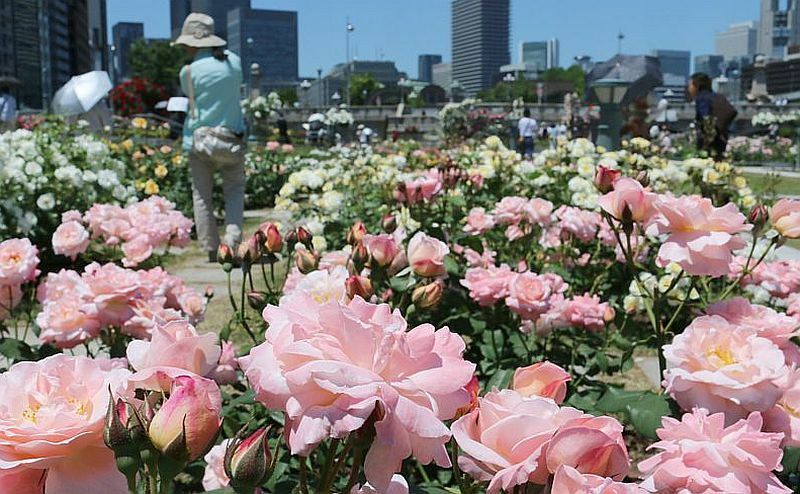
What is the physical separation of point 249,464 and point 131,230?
1.53 meters

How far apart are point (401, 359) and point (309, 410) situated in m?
0.07

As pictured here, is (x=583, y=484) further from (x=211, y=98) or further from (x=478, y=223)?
(x=211, y=98)

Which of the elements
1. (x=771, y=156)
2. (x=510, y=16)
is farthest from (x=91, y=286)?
(x=510, y=16)

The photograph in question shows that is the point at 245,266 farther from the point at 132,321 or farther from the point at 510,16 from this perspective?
the point at 510,16

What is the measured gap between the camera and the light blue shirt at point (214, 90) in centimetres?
509

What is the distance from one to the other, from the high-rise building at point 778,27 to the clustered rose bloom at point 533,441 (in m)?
145

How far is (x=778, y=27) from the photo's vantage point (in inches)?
5231

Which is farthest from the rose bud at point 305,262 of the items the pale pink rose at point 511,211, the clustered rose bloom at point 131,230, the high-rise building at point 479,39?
the high-rise building at point 479,39

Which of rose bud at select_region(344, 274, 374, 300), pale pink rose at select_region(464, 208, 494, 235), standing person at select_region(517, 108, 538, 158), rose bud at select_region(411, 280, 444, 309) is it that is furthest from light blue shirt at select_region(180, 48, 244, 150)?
standing person at select_region(517, 108, 538, 158)

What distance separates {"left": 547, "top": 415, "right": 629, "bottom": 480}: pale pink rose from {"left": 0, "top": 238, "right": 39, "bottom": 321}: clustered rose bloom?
1.27 m

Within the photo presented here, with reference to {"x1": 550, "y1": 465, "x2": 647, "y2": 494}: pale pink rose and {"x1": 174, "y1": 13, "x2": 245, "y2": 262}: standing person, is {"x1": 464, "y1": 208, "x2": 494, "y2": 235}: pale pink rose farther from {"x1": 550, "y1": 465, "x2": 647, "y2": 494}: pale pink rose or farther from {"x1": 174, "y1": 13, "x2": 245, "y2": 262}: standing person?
{"x1": 174, "y1": 13, "x2": 245, "y2": 262}: standing person

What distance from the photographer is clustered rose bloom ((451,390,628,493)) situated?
56 centimetres

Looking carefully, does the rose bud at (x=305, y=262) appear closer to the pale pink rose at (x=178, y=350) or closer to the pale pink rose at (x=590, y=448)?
the pale pink rose at (x=178, y=350)

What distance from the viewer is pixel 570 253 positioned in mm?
2688
